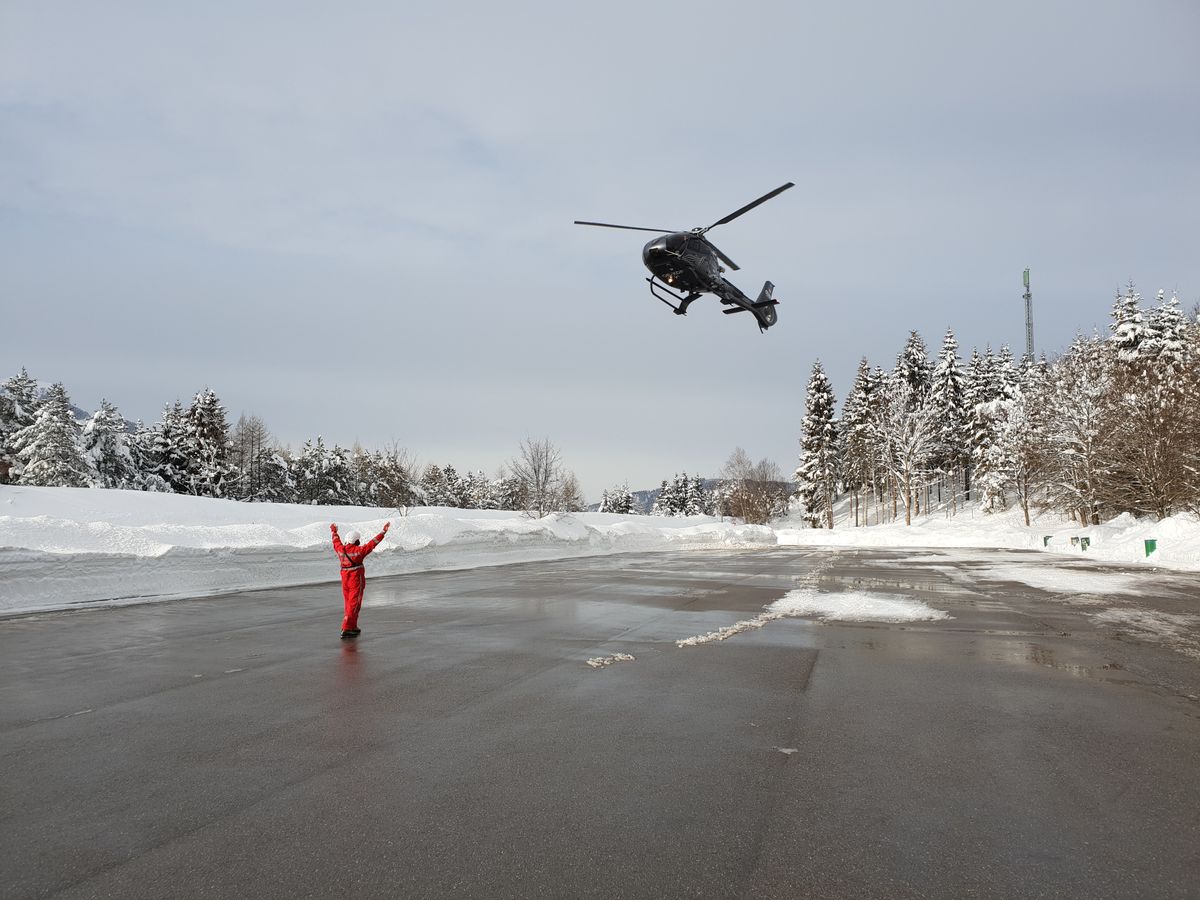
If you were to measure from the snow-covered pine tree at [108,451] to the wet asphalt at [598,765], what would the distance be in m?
50.4

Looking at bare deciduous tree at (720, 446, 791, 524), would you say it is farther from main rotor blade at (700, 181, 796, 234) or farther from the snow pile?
main rotor blade at (700, 181, 796, 234)

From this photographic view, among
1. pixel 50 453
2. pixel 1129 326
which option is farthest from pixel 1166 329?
pixel 50 453

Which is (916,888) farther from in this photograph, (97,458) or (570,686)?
(97,458)

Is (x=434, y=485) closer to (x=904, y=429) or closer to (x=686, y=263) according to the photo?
(x=904, y=429)

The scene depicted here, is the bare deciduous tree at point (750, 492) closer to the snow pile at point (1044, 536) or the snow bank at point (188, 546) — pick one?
the snow pile at point (1044, 536)

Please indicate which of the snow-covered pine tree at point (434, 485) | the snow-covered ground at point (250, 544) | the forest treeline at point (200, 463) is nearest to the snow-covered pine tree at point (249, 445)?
the forest treeline at point (200, 463)

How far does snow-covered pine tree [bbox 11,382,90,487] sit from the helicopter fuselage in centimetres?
4581

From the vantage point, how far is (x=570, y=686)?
22.0 feet

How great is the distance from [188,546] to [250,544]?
5.02 feet

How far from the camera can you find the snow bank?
43.6 ft

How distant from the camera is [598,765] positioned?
14.8 ft

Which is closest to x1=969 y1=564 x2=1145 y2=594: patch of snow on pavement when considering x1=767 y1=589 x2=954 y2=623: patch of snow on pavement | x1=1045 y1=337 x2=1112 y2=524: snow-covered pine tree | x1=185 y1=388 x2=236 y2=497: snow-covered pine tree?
x1=767 y1=589 x2=954 y2=623: patch of snow on pavement

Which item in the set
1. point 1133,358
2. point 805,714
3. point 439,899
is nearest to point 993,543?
point 1133,358

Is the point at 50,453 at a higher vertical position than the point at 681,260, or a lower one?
lower
